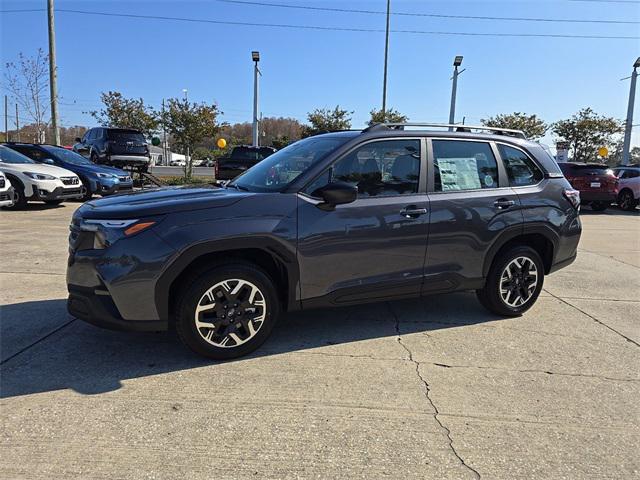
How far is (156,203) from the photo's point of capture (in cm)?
359

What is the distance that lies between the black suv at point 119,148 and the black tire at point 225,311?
52.5 ft

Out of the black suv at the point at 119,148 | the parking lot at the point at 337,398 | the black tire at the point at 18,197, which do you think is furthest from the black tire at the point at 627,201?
the black tire at the point at 18,197

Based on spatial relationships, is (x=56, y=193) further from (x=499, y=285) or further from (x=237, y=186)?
(x=499, y=285)

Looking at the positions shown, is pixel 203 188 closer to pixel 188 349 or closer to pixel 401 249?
pixel 188 349

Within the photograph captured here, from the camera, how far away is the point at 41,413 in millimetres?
2949

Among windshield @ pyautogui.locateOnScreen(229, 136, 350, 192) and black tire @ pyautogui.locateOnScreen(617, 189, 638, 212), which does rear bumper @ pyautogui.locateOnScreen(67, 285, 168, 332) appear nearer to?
windshield @ pyautogui.locateOnScreen(229, 136, 350, 192)

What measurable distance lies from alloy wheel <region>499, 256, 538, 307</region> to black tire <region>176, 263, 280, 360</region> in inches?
93.8

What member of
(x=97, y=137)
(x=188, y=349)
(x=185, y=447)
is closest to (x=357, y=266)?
(x=188, y=349)

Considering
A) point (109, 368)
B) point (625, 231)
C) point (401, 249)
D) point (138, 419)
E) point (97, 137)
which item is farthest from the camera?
point (97, 137)

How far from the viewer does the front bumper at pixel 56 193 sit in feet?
38.0

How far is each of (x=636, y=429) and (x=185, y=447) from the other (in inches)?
107

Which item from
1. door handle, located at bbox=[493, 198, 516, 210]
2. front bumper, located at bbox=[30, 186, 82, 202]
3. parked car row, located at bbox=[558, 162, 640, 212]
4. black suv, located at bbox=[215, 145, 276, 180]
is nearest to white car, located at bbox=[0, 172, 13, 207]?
front bumper, located at bbox=[30, 186, 82, 202]

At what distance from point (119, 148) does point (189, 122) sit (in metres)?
5.96

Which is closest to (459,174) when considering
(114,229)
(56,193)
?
(114,229)
